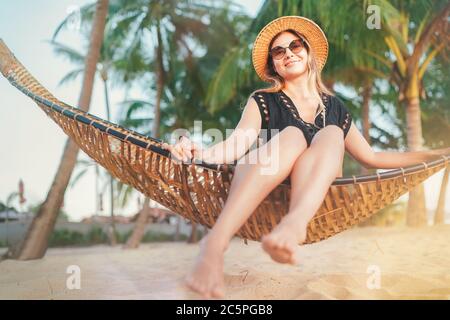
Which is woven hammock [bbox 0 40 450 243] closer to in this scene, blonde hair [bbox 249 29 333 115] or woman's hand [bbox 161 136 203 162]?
woman's hand [bbox 161 136 203 162]

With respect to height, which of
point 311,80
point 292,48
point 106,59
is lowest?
point 311,80

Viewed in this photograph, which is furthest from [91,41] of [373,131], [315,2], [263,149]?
[373,131]

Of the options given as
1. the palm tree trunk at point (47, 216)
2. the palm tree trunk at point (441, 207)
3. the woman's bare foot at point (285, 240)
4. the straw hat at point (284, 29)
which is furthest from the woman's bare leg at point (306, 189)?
the palm tree trunk at point (441, 207)

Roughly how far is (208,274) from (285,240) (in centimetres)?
18

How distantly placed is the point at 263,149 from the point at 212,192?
248 millimetres

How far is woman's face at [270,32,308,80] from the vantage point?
4.86 ft

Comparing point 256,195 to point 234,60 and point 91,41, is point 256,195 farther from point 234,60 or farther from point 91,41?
point 234,60

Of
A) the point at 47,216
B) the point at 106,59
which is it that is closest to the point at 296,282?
the point at 47,216

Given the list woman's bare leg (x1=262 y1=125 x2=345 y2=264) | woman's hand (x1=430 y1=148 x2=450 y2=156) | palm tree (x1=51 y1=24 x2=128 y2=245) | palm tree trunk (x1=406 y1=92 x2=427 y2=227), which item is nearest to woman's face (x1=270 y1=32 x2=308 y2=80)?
woman's bare leg (x1=262 y1=125 x2=345 y2=264)

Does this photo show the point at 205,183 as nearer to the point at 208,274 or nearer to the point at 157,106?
the point at 208,274

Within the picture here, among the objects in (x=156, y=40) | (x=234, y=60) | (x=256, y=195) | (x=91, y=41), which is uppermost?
(x=156, y=40)

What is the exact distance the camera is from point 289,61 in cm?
148

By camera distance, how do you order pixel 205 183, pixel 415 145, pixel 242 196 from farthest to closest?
1. pixel 415 145
2. pixel 205 183
3. pixel 242 196

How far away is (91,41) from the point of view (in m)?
3.80
